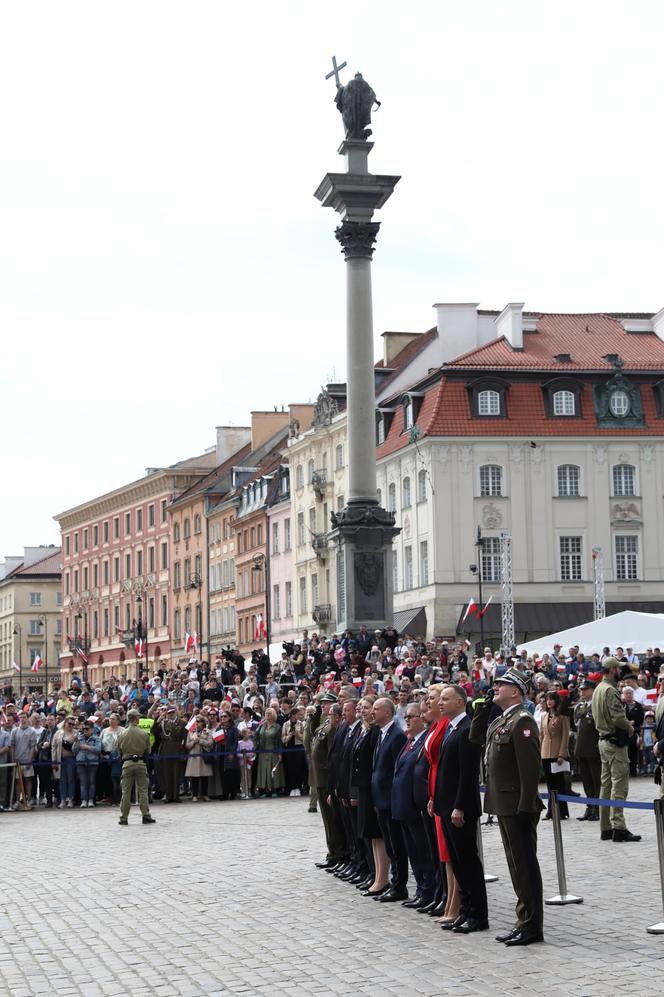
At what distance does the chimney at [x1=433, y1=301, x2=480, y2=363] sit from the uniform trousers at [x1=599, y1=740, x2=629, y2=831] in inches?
2143

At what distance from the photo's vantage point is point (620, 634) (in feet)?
116

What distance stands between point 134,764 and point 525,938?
13.7m

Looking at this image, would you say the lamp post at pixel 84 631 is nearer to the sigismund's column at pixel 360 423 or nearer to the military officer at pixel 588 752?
the sigismund's column at pixel 360 423

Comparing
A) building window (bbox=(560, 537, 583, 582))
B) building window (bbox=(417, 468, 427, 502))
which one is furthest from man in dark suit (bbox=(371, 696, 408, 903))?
building window (bbox=(417, 468, 427, 502))

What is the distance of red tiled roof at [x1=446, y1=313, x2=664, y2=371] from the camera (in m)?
64.6

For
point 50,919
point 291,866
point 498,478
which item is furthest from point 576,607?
point 50,919

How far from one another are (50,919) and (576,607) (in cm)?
5148

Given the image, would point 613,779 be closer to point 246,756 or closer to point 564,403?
point 246,756

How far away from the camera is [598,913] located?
41.3 ft

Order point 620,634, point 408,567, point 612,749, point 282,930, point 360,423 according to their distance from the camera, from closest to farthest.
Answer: point 282,930 → point 612,749 → point 620,634 → point 360,423 → point 408,567

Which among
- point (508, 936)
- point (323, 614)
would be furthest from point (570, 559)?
point (508, 936)

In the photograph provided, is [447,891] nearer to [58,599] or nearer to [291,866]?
[291,866]

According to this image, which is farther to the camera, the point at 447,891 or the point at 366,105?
the point at 366,105

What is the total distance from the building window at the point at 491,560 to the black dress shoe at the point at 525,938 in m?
52.5
